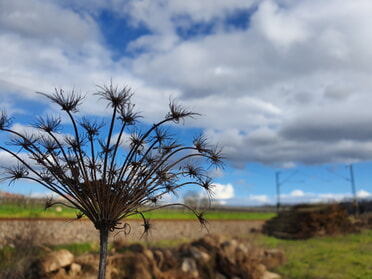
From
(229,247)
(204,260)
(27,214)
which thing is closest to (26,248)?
(27,214)

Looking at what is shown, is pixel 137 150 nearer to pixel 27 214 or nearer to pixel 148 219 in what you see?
pixel 148 219

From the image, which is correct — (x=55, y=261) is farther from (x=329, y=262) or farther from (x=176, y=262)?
(x=329, y=262)

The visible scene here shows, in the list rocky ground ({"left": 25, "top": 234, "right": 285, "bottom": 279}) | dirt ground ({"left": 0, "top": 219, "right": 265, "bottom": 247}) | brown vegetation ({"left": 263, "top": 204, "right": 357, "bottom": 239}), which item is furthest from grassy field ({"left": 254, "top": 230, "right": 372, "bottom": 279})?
brown vegetation ({"left": 263, "top": 204, "right": 357, "bottom": 239})

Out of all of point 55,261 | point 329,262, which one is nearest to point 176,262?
point 55,261

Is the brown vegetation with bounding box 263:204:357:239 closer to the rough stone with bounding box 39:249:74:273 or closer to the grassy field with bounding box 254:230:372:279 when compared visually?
the grassy field with bounding box 254:230:372:279

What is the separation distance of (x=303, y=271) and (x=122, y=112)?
10.3 meters

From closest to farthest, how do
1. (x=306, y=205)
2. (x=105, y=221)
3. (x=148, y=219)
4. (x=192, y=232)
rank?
(x=105, y=221)
(x=148, y=219)
(x=192, y=232)
(x=306, y=205)

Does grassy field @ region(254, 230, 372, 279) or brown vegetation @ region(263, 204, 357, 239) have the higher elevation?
brown vegetation @ region(263, 204, 357, 239)

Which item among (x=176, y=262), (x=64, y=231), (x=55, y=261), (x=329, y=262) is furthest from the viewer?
(x=64, y=231)

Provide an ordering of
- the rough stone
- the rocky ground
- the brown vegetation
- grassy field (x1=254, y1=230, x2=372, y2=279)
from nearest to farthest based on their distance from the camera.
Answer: the rough stone → the rocky ground → grassy field (x1=254, y1=230, x2=372, y2=279) → the brown vegetation

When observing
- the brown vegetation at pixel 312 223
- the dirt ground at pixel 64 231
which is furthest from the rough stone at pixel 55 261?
the brown vegetation at pixel 312 223

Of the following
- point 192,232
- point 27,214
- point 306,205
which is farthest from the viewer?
point 306,205

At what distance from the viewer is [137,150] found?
5637mm

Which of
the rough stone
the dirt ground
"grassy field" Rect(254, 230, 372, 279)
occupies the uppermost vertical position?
the dirt ground
